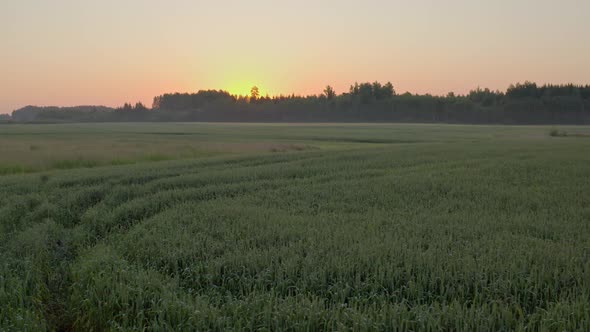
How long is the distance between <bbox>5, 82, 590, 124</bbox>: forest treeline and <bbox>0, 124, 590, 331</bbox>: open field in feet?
406

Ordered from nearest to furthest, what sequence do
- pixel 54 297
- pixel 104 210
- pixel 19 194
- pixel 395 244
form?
pixel 54 297 → pixel 395 244 → pixel 104 210 → pixel 19 194

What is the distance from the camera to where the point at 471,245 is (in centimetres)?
891

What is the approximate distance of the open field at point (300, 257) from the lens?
20.9 feet

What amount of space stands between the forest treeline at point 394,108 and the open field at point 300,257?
124 meters

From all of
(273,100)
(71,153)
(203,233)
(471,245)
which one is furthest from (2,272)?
(273,100)

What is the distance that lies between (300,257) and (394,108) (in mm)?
146977

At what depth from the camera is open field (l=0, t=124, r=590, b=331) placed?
6.38 m

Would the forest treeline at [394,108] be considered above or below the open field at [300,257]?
above

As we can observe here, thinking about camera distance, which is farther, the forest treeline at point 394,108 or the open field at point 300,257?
the forest treeline at point 394,108

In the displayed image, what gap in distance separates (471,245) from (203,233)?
555 centimetres

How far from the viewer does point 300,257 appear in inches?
329

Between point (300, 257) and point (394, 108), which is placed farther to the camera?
point (394, 108)

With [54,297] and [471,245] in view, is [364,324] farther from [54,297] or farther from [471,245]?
[54,297]

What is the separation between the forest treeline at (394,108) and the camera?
412 feet
